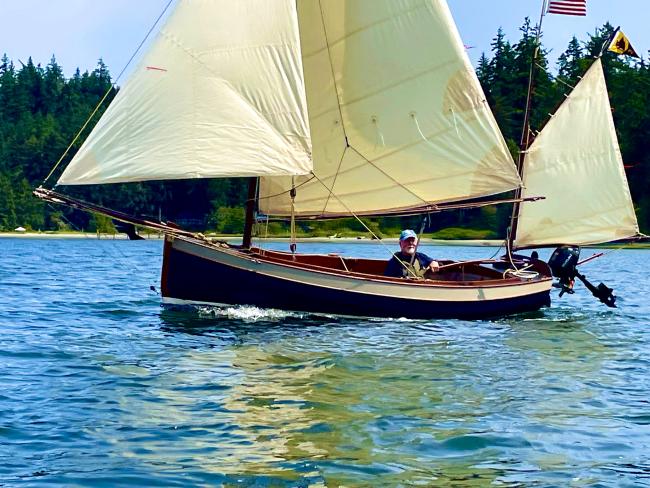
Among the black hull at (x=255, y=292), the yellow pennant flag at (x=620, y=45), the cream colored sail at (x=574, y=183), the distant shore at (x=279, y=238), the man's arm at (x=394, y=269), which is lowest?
the distant shore at (x=279, y=238)

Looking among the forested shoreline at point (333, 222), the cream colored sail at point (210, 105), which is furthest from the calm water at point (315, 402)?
the forested shoreline at point (333, 222)

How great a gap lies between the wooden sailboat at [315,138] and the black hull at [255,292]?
0.10 ft

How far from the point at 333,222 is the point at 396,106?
8346 cm

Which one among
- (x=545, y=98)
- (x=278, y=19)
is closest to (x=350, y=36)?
(x=278, y=19)

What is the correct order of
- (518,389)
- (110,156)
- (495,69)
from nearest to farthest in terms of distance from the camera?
(518,389)
(110,156)
(495,69)

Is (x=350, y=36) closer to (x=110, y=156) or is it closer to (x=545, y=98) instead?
(x=110, y=156)

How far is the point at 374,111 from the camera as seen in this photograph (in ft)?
79.2

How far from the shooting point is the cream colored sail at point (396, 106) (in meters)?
23.8

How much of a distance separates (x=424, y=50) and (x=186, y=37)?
663 cm

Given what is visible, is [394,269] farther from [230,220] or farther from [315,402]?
[230,220]

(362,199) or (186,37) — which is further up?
(186,37)

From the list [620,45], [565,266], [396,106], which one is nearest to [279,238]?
[620,45]

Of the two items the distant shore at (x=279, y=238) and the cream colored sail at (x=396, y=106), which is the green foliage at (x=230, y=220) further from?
the cream colored sail at (x=396, y=106)

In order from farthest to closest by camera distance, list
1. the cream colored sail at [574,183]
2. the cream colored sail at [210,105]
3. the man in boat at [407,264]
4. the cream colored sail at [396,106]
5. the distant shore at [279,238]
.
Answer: the distant shore at [279,238] → the cream colored sail at [574,183] → the cream colored sail at [396,106] → the man in boat at [407,264] → the cream colored sail at [210,105]
